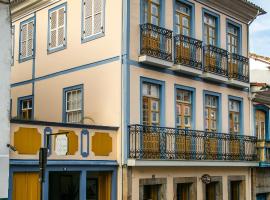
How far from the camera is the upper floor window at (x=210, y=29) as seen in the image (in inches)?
801

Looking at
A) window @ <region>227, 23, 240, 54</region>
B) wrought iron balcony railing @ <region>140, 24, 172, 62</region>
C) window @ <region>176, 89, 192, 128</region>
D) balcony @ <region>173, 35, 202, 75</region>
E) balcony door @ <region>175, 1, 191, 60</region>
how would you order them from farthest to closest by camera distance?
window @ <region>227, 23, 240, 54</region> → window @ <region>176, 89, 192, 128</region> → balcony door @ <region>175, 1, 191, 60</region> → balcony @ <region>173, 35, 202, 75</region> → wrought iron balcony railing @ <region>140, 24, 172, 62</region>

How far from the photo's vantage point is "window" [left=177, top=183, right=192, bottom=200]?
18594mm

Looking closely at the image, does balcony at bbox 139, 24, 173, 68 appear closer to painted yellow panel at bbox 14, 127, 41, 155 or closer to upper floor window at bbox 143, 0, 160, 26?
upper floor window at bbox 143, 0, 160, 26

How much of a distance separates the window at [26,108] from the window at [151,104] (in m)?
5.25

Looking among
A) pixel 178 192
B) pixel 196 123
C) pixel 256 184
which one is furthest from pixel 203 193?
pixel 256 184

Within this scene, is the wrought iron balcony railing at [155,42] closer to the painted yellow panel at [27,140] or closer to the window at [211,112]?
the window at [211,112]

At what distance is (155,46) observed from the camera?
17.2m

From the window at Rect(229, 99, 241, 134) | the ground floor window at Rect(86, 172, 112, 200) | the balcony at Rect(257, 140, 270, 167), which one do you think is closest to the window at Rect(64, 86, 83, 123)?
the ground floor window at Rect(86, 172, 112, 200)

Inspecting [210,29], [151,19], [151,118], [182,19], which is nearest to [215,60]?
[210,29]

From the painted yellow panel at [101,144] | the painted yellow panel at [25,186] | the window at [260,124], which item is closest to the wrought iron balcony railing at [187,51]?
the painted yellow panel at [101,144]

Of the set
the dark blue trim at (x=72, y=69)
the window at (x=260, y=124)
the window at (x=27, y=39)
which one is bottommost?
the window at (x=260, y=124)

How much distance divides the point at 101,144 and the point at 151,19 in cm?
459

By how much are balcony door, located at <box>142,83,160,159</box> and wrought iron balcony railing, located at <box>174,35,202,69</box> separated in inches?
50.4

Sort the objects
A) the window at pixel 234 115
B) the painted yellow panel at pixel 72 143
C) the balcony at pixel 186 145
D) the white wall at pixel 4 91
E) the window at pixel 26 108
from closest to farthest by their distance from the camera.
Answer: the white wall at pixel 4 91, the painted yellow panel at pixel 72 143, the balcony at pixel 186 145, the window at pixel 26 108, the window at pixel 234 115
